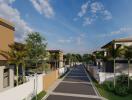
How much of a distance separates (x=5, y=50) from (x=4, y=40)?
99cm

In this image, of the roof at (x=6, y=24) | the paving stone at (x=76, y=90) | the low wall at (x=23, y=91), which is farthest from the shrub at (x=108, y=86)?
the roof at (x=6, y=24)

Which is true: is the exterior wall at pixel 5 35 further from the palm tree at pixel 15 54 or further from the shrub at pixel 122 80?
the shrub at pixel 122 80

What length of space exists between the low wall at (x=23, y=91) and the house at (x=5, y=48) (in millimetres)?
2545

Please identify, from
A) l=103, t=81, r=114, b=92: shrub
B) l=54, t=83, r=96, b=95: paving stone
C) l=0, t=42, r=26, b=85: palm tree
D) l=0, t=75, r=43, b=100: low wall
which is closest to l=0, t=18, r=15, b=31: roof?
l=0, t=42, r=26, b=85: palm tree

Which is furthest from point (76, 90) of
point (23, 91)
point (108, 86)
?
point (23, 91)

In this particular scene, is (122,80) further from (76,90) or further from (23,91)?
(23,91)

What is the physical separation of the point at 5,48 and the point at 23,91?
566 cm

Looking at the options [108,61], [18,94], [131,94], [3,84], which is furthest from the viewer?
[108,61]

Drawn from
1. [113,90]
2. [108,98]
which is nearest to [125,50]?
[113,90]

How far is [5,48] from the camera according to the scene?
21281 mm

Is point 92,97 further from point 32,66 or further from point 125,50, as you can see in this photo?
point 32,66

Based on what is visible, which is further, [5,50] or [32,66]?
[32,66]

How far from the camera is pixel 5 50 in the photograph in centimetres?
2119

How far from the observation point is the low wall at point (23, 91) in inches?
541
